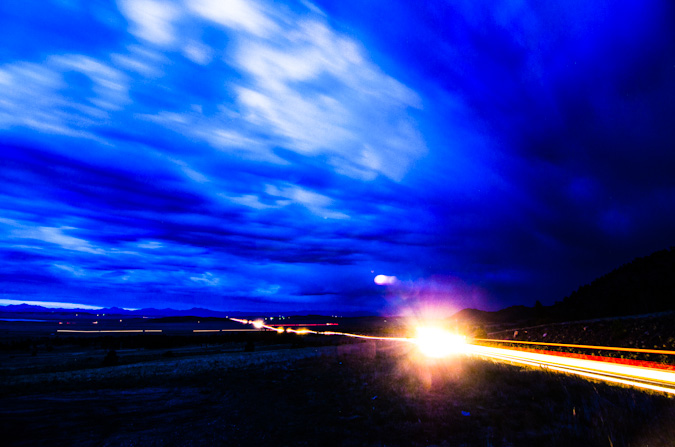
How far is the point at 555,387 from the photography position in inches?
529

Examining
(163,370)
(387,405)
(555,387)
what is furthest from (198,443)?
(163,370)

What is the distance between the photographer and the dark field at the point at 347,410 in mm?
9328

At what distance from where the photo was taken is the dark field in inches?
367

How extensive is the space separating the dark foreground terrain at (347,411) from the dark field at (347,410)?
4cm

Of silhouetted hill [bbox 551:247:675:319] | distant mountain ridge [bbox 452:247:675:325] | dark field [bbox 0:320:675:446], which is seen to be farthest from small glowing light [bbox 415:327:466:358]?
silhouetted hill [bbox 551:247:675:319]

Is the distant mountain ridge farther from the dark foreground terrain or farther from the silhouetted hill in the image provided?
the dark foreground terrain

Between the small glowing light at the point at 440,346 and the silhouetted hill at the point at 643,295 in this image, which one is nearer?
the small glowing light at the point at 440,346

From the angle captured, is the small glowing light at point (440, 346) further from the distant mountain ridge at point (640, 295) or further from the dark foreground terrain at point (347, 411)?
the distant mountain ridge at point (640, 295)

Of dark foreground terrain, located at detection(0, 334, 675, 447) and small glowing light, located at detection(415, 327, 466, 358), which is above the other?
small glowing light, located at detection(415, 327, 466, 358)

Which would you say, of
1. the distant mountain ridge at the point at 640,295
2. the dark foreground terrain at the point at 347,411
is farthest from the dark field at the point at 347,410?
the distant mountain ridge at the point at 640,295

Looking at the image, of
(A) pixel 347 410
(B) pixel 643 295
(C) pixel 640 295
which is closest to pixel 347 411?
(A) pixel 347 410

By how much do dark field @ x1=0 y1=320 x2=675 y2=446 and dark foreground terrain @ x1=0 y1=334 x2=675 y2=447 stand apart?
1.7 inches

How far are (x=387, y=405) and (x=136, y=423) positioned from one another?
27.6ft

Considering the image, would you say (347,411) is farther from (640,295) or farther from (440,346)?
(640,295)
